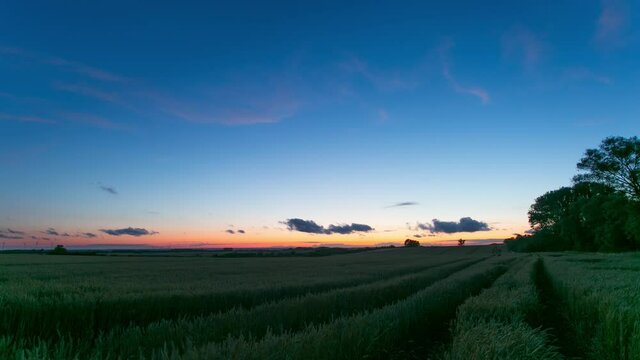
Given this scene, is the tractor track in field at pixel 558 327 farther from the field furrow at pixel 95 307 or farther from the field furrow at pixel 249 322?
the field furrow at pixel 95 307

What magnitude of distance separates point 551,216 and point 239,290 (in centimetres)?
9641

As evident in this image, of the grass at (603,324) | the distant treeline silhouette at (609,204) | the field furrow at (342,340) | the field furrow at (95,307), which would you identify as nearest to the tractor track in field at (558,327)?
the grass at (603,324)

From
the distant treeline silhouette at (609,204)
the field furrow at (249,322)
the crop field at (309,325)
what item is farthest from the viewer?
the distant treeline silhouette at (609,204)

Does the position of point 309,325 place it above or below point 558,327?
above

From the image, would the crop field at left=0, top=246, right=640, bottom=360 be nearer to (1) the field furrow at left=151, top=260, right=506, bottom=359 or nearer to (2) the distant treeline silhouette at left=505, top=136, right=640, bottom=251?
(1) the field furrow at left=151, top=260, right=506, bottom=359

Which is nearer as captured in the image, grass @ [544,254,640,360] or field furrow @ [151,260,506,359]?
field furrow @ [151,260,506,359]

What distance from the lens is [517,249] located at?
94.2 m

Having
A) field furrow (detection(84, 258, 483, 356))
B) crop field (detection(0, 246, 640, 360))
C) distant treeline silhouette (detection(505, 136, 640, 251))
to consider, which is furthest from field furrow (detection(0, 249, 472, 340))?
distant treeline silhouette (detection(505, 136, 640, 251))

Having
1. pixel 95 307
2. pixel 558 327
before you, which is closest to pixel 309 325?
pixel 95 307

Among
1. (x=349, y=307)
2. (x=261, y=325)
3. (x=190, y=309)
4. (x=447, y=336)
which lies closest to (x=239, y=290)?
(x=190, y=309)

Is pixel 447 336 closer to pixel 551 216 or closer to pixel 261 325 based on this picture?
pixel 261 325

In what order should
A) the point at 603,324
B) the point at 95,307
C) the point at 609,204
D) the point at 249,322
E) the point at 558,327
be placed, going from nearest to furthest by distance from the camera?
1. the point at 603,324
2. the point at 249,322
3. the point at 95,307
4. the point at 558,327
5. the point at 609,204

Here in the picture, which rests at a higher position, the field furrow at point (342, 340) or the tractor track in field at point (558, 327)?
the field furrow at point (342, 340)

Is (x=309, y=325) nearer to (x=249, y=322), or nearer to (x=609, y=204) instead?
(x=249, y=322)
